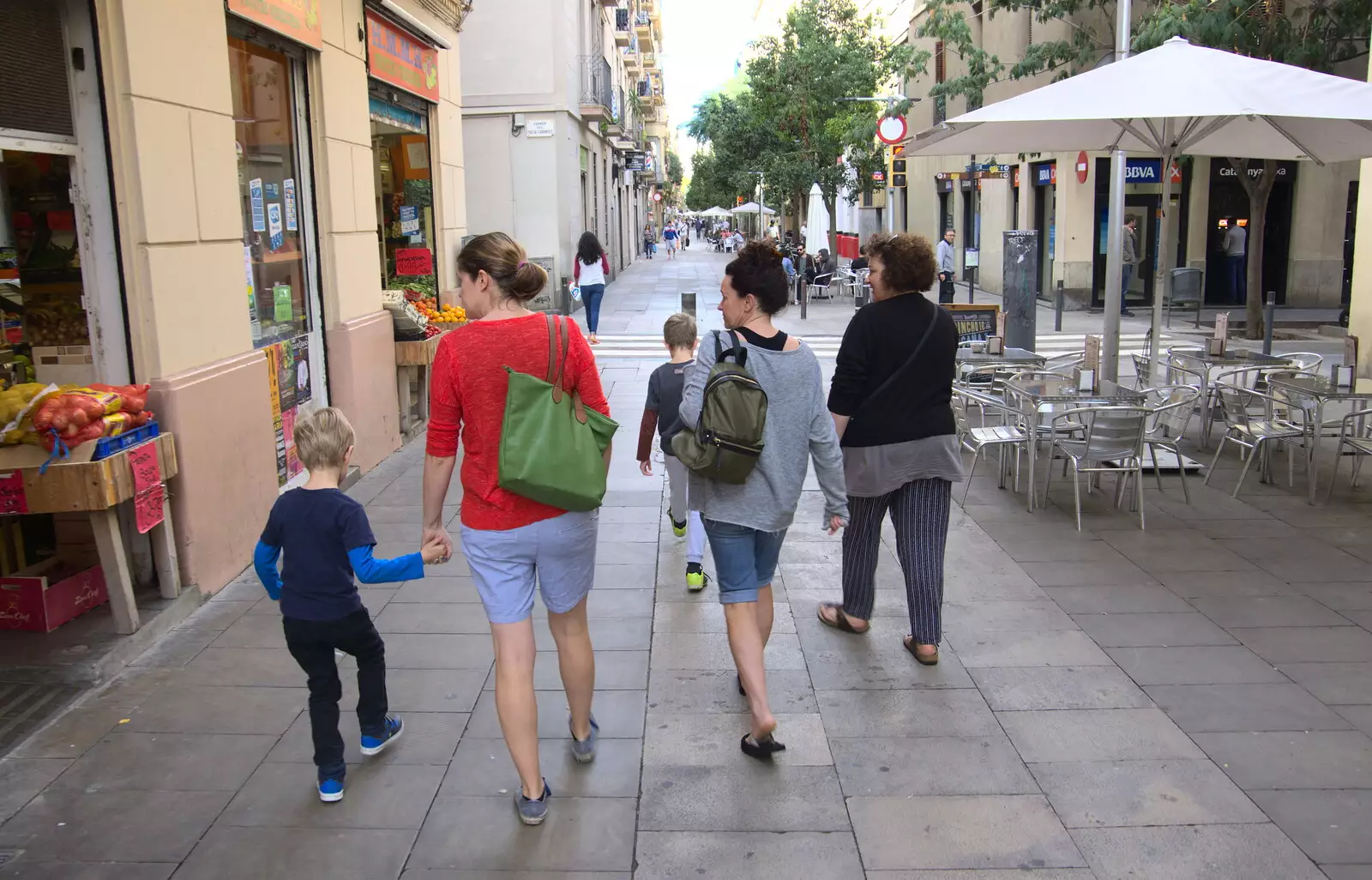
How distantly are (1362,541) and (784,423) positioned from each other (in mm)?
4647

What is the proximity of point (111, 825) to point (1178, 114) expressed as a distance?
615 cm

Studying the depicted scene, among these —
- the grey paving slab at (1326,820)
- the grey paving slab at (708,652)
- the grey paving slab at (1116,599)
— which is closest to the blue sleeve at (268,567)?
the grey paving slab at (708,652)

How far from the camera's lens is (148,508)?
5148 millimetres

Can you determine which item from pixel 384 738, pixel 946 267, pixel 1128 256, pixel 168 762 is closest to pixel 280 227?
pixel 168 762

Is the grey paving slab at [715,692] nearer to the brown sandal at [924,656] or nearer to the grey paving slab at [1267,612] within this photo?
the brown sandal at [924,656]

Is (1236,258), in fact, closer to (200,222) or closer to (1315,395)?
(1315,395)

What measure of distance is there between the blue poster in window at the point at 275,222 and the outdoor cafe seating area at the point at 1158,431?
16.2 ft

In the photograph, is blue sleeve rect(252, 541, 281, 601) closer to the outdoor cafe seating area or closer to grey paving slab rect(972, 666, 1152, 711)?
grey paving slab rect(972, 666, 1152, 711)

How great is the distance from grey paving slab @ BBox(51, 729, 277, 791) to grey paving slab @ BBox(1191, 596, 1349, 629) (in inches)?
172

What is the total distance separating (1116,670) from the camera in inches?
191

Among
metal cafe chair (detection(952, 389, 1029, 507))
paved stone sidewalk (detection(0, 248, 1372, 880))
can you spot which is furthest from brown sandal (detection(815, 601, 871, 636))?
metal cafe chair (detection(952, 389, 1029, 507))

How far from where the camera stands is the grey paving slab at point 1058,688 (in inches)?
179

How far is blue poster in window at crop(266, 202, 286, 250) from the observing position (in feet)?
24.3

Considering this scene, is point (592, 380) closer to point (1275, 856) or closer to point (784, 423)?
point (784, 423)
